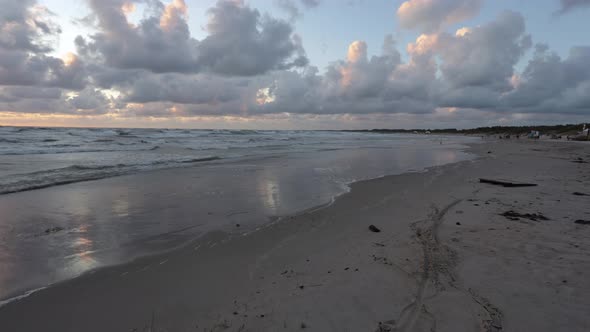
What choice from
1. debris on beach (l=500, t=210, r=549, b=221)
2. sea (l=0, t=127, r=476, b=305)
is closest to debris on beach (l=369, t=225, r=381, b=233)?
sea (l=0, t=127, r=476, b=305)

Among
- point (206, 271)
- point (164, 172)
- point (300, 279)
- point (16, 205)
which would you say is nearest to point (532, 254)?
point (300, 279)

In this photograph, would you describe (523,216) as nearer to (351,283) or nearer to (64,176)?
(351,283)

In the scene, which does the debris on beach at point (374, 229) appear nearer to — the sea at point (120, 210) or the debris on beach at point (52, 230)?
the sea at point (120, 210)

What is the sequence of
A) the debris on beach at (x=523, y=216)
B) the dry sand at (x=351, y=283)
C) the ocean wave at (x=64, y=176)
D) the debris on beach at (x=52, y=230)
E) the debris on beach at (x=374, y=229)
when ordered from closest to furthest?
the dry sand at (x=351, y=283)
the debris on beach at (x=374, y=229)
the debris on beach at (x=52, y=230)
the debris on beach at (x=523, y=216)
the ocean wave at (x=64, y=176)

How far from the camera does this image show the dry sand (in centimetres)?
309

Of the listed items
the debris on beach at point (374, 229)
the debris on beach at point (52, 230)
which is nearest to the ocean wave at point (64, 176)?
the debris on beach at point (52, 230)

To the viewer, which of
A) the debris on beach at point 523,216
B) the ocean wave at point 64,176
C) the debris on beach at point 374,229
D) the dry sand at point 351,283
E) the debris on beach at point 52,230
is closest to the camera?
the dry sand at point 351,283

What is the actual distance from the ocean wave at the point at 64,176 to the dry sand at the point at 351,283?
891cm

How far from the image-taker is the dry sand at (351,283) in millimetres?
3092

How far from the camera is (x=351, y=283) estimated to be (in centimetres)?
380

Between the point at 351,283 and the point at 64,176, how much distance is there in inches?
532

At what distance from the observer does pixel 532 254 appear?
4410mm

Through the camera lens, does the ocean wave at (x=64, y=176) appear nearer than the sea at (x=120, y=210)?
No

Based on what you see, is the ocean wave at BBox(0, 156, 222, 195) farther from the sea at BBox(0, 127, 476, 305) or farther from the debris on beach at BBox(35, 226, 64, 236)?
the debris on beach at BBox(35, 226, 64, 236)
